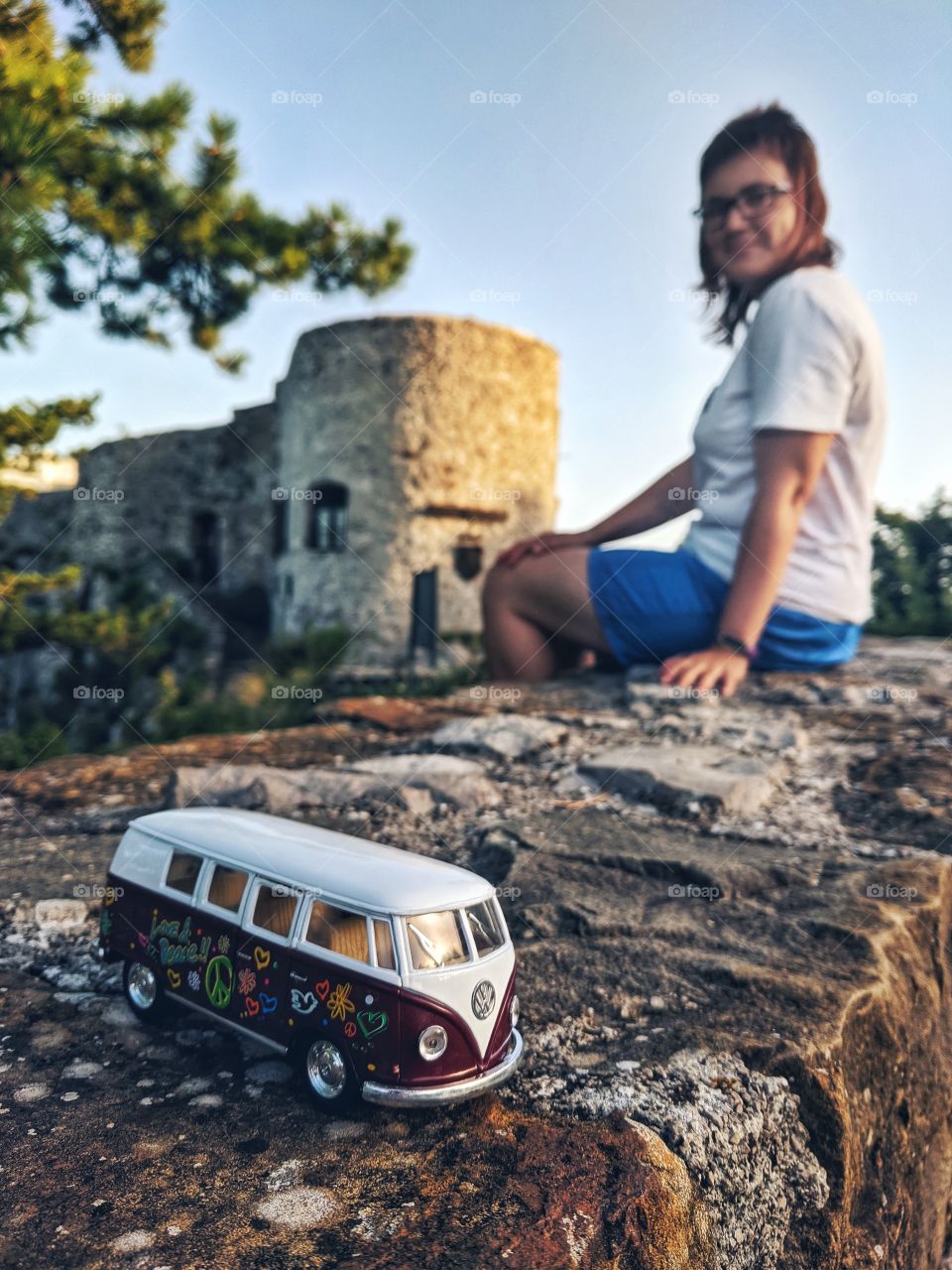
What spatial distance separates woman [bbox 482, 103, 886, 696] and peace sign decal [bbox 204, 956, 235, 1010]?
331cm

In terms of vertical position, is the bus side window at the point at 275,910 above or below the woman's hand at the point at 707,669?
below

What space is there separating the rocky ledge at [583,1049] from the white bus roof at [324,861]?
0.49 m

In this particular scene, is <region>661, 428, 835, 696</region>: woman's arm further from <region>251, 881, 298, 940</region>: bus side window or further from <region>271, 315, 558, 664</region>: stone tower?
<region>271, 315, 558, 664</region>: stone tower

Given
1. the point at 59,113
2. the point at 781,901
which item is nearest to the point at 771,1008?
the point at 781,901

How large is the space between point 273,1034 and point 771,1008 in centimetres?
136

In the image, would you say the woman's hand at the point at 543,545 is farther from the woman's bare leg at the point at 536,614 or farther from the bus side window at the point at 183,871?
the bus side window at the point at 183,871

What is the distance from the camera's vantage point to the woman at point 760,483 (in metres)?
4.91

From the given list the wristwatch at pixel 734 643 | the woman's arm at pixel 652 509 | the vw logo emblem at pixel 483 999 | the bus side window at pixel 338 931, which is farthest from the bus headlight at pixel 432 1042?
the woman's arm at pixel 652 509

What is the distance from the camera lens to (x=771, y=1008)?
2643mm

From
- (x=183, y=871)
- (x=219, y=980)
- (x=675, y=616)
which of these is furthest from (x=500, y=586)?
(x=219, y=980)

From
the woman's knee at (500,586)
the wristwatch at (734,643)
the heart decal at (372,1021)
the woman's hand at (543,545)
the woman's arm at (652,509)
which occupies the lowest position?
the heart decal at (372,1021)

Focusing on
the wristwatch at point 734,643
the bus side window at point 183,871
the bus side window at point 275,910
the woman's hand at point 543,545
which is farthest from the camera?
the woman's hand at point 543,545

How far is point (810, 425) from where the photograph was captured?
15.9 feet

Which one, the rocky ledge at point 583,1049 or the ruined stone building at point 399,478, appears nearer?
the rocky ledge at point 583,1049
